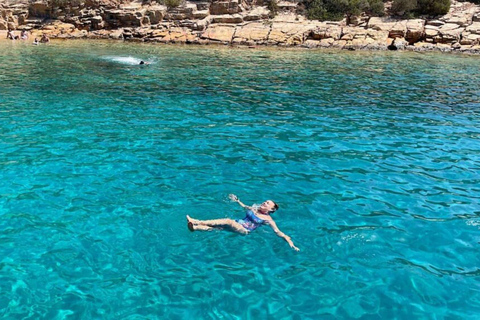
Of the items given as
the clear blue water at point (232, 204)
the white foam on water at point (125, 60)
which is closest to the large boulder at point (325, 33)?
the white foam on water at point (125, 60)

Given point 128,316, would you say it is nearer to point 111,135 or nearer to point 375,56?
point 111,135

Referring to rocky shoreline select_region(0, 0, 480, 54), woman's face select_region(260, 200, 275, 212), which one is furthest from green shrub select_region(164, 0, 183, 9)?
woman's face select_region(260, 200, 275, 212)

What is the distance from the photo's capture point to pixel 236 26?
46.7 metres

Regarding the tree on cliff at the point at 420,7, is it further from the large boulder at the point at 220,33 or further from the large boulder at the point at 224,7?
the large boulder at the point at 220,33

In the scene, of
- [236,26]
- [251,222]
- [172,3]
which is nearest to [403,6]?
[236,26]

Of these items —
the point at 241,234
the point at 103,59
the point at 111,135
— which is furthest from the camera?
the point at 103,59

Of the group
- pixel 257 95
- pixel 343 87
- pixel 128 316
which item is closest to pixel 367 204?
pixel 128 316

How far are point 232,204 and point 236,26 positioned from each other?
138 ft

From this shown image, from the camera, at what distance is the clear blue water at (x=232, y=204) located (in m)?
5.84

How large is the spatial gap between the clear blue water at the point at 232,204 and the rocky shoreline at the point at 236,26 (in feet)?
86.4

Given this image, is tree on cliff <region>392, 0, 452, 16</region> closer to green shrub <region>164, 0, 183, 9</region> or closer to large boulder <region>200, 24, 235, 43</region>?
large boulder <region>200, 24, 235, 43</region>

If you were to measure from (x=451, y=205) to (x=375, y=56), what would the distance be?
3116cm

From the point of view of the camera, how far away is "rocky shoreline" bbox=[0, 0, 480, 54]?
140ft

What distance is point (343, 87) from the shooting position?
22328 mm
